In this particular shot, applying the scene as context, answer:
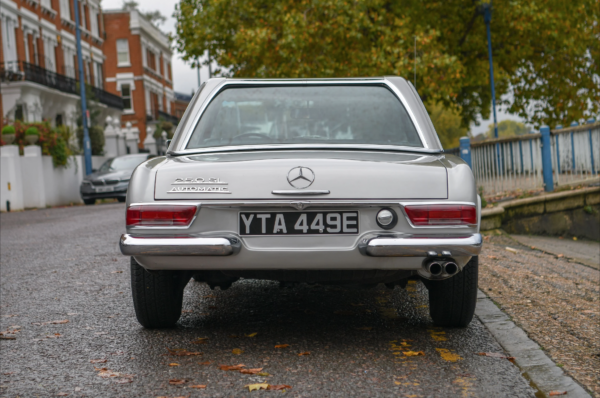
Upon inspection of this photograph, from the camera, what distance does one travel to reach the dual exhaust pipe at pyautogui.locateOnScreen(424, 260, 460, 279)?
4055 millimetres

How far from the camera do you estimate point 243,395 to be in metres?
3.58

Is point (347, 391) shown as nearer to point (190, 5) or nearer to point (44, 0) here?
point (190, 5)

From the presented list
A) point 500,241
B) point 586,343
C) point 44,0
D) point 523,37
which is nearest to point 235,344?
point 586,343

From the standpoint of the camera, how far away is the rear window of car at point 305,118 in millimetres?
4824

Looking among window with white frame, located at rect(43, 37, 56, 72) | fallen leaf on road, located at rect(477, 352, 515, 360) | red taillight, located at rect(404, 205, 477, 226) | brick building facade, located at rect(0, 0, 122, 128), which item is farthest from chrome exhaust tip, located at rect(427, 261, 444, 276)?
window with white frame, located at rect(43, 37, 56, 72)

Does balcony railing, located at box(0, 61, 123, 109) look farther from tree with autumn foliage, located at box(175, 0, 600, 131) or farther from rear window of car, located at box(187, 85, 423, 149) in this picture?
rear window of car, located at box(187, 85, 423, 149)

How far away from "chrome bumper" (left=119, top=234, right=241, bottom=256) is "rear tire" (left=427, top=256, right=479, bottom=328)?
1382mm

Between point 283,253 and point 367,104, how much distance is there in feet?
4.69

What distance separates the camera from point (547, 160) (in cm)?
1230

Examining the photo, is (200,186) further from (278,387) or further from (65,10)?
(65,10)

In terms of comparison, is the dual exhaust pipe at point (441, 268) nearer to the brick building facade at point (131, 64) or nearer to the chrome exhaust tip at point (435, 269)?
the chrome exhaust tip at point (435, 269)

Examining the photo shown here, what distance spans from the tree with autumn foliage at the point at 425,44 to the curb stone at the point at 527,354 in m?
15.6

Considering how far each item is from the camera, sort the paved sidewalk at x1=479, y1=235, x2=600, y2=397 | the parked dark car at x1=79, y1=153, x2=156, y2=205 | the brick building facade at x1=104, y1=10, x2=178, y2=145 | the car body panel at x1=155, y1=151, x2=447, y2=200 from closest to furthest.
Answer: the car body panel at x1=155, y1=151, x2=447, y2=200
the paved sidewalk at x1=479, y1=235, x2=600, y2=397
the parked dark car at x1=79, y1=153, x2=156, y2=205
the brick building facade at x1=104, y1=10, x2=178, y2=145

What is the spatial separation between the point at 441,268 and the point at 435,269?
0.03 meters
